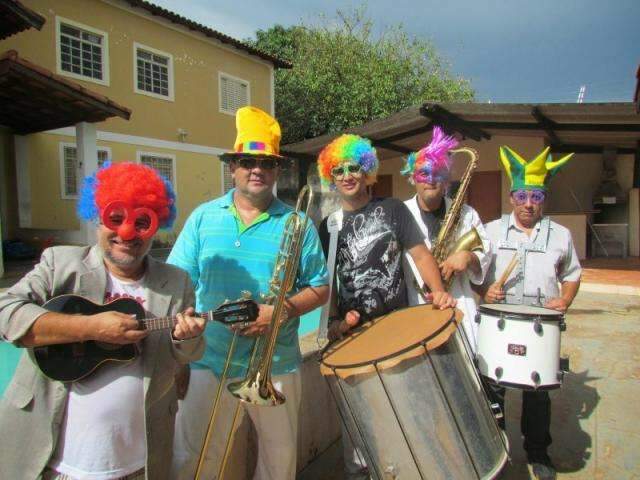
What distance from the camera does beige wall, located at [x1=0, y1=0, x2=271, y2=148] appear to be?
38.6 ft

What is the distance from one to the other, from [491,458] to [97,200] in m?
2.07

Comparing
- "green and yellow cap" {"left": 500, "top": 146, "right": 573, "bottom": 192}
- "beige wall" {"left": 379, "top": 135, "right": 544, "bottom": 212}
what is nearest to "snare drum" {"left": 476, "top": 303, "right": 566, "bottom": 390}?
"green and yellow cap" {"left": 500, "top": 146, "right": 573, "bottom": 192}

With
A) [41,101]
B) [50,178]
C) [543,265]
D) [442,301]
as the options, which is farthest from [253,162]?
[50,178]

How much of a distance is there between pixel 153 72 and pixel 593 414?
47.9ft

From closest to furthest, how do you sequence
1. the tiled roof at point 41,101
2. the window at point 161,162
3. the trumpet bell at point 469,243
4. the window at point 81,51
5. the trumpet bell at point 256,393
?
the trumpet bell at point 256,393 < the trumpet bell at point 469,243 < the tiled roof at point 41,101 < the window at point 81,51 < the window at point 161,162

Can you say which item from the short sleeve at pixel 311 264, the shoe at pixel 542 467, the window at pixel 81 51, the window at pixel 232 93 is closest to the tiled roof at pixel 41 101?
the window at pixel 81 51

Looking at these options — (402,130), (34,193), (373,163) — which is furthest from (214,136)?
(373,163)

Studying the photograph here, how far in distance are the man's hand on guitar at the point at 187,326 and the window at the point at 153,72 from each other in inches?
543

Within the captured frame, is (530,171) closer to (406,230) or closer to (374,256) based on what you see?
(406,230)

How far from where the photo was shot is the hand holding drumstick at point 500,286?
131 inches

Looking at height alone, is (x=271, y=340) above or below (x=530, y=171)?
below

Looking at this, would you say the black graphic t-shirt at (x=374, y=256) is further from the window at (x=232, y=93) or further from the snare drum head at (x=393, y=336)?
the window at (x=232, y=93)

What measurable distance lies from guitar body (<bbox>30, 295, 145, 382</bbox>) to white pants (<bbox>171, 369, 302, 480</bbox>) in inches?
27.0

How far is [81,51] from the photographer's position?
41.3 ft
